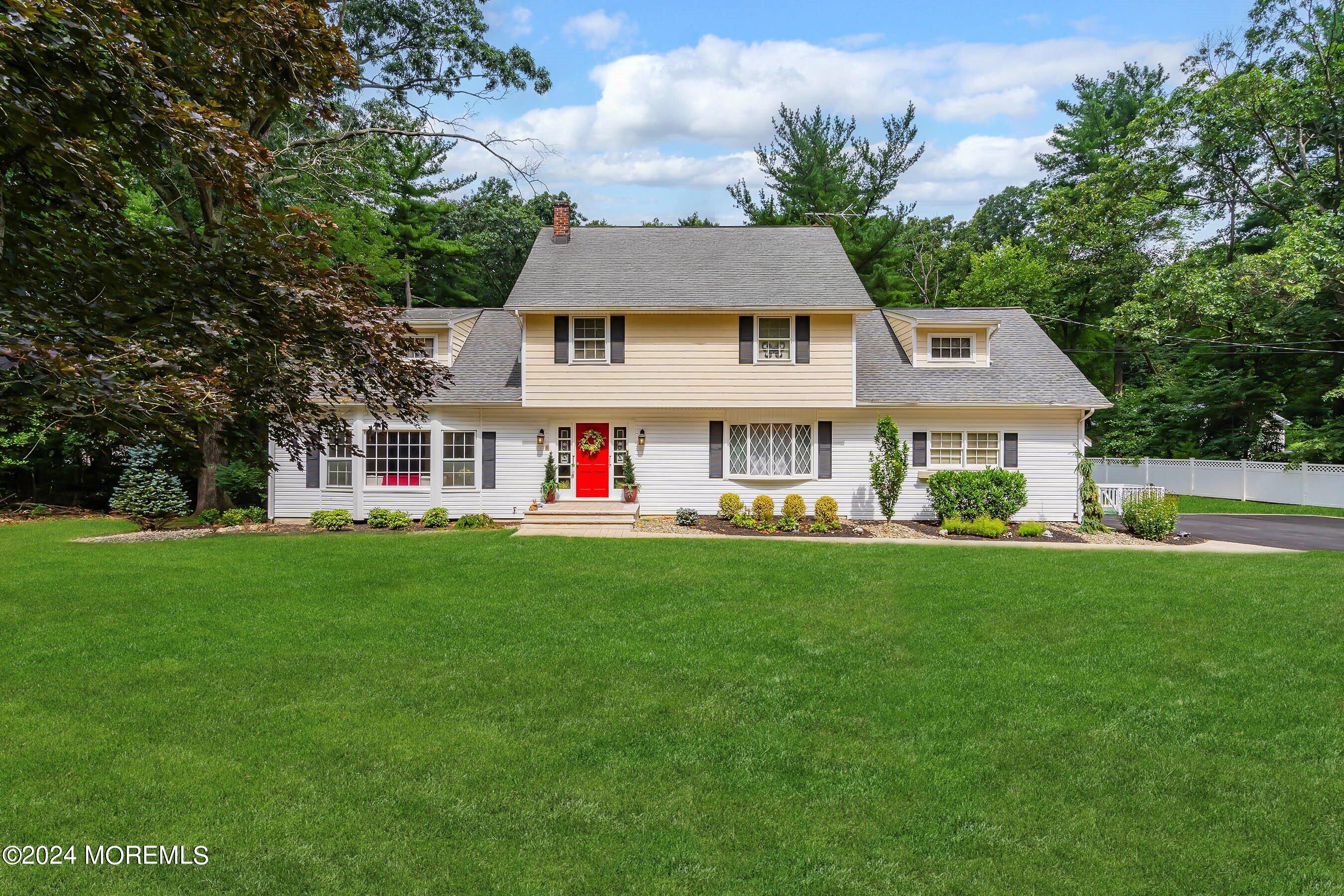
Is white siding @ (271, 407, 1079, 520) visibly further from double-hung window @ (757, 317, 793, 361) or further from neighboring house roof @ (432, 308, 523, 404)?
double-hung window @ (757, 317, 793, 361)

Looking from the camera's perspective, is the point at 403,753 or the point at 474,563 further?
the point at 474,563

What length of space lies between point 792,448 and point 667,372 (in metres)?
3.56

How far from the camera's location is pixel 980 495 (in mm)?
14914

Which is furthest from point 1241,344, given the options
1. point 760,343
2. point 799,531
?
point 799,531

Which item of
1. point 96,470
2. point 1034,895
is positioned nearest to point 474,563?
point 1034,895

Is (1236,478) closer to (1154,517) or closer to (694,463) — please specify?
(1154,517)

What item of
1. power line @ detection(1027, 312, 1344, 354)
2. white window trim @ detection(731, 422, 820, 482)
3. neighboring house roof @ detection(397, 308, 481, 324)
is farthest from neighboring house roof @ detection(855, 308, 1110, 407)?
neighboring house roof @ detection(397, 308, 481, 324)

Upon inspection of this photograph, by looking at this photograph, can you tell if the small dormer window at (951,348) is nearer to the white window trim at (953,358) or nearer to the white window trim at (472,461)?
the white window trim at (953,358)

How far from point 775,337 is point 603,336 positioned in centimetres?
404

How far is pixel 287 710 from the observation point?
5062 mm

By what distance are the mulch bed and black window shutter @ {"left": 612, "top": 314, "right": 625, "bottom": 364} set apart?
4.26 metres

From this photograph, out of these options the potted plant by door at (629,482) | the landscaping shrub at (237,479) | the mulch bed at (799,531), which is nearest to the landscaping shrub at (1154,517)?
the mulch bed at (799,531)

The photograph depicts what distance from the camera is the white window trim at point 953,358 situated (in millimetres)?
17266

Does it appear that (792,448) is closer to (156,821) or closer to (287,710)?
(287,710)
